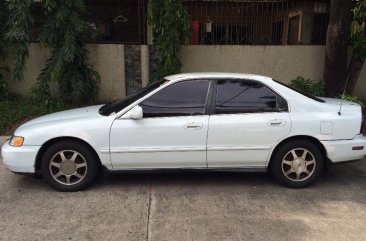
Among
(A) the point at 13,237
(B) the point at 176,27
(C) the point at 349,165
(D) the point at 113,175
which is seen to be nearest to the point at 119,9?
(B) the point at 176,27

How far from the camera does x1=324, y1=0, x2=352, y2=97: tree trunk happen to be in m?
8.59

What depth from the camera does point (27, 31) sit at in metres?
8.40

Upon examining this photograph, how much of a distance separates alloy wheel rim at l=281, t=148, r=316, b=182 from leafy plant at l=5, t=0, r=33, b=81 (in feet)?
18.7

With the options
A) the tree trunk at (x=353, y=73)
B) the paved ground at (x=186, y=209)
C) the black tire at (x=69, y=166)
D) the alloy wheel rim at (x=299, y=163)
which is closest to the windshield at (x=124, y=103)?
the black tire at (x=69, y=166)

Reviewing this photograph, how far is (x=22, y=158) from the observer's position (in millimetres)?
5004

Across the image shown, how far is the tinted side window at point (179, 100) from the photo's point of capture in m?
5.11

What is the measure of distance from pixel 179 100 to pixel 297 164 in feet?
5.37

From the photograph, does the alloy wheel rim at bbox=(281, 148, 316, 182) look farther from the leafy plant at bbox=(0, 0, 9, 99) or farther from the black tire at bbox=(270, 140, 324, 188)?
the leafy plant at bbox=(0, 0, 9, 99)

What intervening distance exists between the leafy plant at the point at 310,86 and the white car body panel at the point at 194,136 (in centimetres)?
389

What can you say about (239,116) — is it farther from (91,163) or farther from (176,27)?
(176,27)

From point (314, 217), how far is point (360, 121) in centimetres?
153

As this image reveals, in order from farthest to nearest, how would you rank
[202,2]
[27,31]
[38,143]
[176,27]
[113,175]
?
[202,2], [176,27], [27,31], [113,175], [38,143]

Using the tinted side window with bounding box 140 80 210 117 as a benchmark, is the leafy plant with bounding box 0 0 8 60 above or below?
above

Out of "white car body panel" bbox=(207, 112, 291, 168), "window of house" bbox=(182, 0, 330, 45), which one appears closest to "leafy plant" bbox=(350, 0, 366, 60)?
"window of house" bbox=(182, 0, 330, 45)
